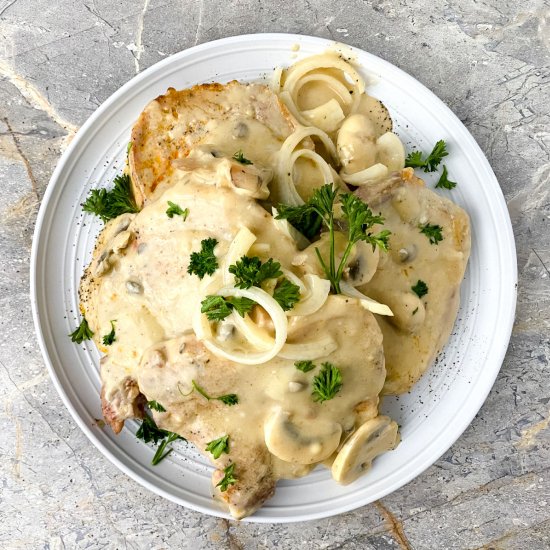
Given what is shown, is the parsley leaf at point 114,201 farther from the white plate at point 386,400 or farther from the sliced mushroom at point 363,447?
the sliced mushroom at point 363,447

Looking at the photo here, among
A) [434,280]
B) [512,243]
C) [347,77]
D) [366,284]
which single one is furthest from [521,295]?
[347,77]

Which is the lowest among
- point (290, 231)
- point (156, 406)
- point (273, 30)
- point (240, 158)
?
point (156, 406)

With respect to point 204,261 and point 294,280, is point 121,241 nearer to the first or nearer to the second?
point 204,261

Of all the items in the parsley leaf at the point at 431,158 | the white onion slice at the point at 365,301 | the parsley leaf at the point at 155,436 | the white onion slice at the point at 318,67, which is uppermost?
the white onion slice at the point at 318,67

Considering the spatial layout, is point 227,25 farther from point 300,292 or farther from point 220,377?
point 220,377

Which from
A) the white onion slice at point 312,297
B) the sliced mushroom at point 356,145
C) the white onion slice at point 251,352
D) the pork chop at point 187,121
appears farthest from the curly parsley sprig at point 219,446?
the sliced mushroom at point 356,145

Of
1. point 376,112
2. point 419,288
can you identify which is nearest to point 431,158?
point 376,112
